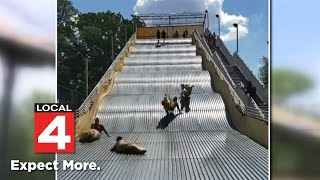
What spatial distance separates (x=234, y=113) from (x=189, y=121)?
1.48 feet

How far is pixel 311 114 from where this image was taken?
3.47 meters

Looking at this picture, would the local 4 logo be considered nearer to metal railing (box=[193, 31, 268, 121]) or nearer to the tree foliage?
the tree foliage

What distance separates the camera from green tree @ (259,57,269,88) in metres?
3.63

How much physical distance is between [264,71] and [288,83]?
21 centimetres

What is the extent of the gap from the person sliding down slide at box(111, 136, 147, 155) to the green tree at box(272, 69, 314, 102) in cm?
109

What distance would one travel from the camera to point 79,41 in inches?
147

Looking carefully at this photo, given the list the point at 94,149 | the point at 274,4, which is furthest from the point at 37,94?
the point at 274,4

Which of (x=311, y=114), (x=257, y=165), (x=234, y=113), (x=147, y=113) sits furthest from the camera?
(x=234, y=113)

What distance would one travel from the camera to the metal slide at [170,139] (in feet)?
12.3

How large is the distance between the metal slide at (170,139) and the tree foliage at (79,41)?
416 mm

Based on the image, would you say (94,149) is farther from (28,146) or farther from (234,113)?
(234,113)

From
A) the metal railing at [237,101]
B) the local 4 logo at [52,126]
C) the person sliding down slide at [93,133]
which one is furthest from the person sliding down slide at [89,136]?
the metal railing at [237,101]

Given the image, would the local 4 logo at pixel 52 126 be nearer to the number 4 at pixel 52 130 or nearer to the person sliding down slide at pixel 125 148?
the number 4 at pixel 52 130

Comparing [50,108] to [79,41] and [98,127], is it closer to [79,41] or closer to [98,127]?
[79,41]
